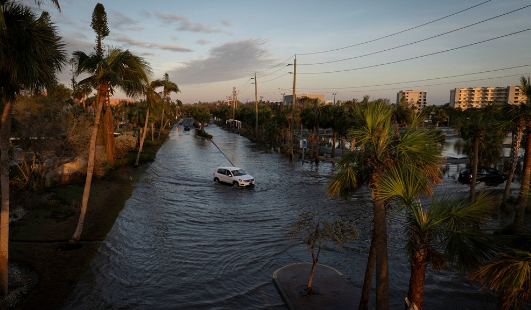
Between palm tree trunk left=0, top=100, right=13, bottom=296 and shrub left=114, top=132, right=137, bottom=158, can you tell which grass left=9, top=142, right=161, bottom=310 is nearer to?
palm tree trunk left=0, top=100, right=13, bottom=296

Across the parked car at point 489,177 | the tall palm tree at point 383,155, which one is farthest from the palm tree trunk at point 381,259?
the parked car at point 489,177

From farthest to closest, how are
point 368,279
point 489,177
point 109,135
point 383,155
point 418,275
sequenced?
point 109,135 → point 489,177 → point 368,279 → point 383,155 → point 418,275

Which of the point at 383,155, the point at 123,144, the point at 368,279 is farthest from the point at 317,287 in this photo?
the point at 123,144

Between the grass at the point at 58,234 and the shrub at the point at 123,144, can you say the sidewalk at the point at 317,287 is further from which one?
the shrub at the point at 123,144

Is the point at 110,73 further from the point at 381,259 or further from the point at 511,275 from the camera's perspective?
the point at 511,275

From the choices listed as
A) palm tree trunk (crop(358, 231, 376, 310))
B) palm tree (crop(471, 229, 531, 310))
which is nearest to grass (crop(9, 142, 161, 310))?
palm tree trunk (crop(358, 231, 376, 310))

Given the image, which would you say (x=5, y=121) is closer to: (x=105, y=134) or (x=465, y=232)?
(x=465, y=232)
